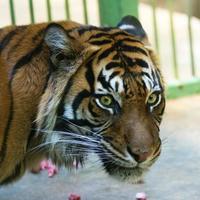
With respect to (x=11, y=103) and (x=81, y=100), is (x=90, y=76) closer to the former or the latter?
(x=81, y=100)

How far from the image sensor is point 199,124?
567 cm

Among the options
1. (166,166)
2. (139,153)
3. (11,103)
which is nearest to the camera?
(139,153)

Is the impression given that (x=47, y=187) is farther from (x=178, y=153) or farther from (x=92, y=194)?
(x=178, y=153)

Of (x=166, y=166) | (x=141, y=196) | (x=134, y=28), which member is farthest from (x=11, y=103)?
(x=166, y=166)

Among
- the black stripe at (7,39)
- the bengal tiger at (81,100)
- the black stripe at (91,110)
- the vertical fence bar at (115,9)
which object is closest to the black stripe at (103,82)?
the bengal tiger at (81,100)

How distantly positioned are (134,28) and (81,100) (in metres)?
0.62

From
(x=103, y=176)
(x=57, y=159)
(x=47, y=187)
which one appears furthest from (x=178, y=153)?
(x=57, y=159)

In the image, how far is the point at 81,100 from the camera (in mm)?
3391

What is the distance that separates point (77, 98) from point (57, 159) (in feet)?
1.40

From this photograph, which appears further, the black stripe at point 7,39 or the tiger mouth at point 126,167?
the black stripe at point 7,39

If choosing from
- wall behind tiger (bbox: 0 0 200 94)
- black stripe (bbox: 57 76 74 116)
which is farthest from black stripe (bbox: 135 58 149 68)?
wall behind tiger (bbox: 0 0 200 94)

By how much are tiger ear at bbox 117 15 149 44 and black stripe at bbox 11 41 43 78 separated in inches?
19.9

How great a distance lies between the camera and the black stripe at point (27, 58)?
3509mm

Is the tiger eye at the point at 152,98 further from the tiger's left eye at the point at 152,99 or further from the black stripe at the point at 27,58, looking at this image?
the black stripe at the point at 27,58
